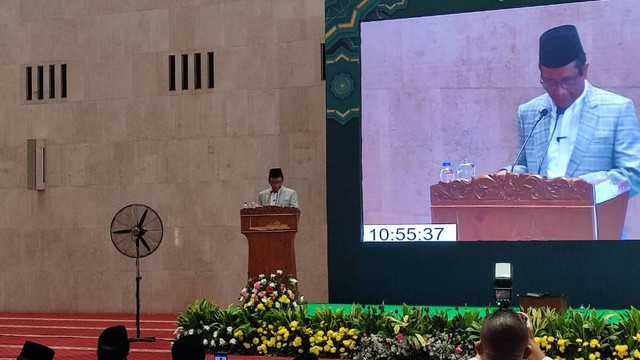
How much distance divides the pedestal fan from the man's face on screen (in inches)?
225

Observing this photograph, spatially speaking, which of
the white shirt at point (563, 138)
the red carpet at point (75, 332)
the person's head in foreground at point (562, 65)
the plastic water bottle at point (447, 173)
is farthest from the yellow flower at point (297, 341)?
the person's head in foreground at point (562, 65)

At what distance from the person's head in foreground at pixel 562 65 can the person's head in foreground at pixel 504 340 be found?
31.3ft

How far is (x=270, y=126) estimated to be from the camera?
15.1 m

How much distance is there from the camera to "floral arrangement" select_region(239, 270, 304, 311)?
31.8 feet

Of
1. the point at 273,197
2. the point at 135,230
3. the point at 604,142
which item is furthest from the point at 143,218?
the point at 604,142

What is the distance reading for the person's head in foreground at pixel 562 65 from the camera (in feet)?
40.0

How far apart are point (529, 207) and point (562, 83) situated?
1792 mm

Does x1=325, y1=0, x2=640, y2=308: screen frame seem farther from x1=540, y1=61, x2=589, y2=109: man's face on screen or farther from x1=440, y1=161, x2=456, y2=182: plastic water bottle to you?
x1=540, y1=61, x2=589, y2=109: man's face on screen

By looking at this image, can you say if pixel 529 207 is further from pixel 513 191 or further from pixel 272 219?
pixel 272 219

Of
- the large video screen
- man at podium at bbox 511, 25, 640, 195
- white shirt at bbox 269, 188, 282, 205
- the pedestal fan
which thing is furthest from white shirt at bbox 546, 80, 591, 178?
the pedestal fan

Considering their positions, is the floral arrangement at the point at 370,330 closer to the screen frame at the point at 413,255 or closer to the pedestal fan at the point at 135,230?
the pedestal fan at the point at 135,230

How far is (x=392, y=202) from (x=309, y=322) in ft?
12.7

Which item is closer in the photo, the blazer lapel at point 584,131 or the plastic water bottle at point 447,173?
the blazer lapel at point 584,131

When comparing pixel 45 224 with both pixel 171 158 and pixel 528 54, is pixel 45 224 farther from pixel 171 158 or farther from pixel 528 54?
pixel 528 54
